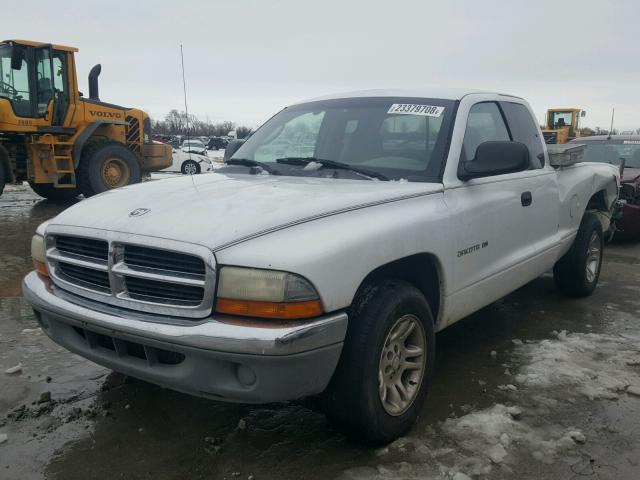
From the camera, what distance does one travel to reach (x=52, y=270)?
3.00 meters

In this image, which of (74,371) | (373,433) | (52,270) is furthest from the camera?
(74,371)

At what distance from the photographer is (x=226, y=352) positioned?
7.54 feet

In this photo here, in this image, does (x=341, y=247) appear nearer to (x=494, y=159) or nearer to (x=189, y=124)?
(x=494, y=159)

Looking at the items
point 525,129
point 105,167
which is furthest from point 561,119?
point 525,129

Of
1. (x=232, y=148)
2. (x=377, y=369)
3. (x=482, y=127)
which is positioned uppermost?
(x=482, y=127)

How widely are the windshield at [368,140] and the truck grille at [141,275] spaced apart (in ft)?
4.38

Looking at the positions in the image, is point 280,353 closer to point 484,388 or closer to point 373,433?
point 373,433

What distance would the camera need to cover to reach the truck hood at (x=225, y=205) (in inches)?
98.3

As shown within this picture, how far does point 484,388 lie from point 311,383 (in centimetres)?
156

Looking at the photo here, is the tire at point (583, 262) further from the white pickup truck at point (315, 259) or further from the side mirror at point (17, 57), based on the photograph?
the side mirror at point (17, 57)

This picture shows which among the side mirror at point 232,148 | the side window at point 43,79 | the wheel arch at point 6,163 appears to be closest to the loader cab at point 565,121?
the side window at point 43,79

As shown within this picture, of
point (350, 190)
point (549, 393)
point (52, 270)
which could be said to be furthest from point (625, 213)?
point (52, 270)

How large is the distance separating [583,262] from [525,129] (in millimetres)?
1481

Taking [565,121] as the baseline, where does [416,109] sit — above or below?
below
